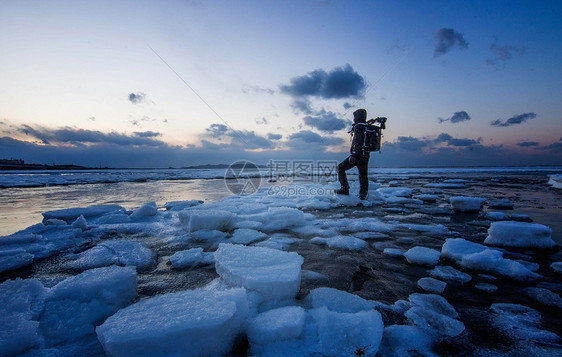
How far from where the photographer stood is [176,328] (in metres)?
0.81

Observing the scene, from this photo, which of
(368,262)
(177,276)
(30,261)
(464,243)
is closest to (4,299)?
(177,276)

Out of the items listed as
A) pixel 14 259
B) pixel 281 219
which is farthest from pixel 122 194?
pixel 281 219

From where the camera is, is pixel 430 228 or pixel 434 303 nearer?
pixel 434 303

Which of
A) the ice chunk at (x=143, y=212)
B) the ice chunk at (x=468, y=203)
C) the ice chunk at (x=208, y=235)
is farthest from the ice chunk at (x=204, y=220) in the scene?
the ice chunk at (x=468, y=203)

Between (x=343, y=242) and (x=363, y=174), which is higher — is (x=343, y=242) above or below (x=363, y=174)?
below

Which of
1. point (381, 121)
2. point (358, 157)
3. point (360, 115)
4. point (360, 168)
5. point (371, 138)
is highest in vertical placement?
point (360, 115)

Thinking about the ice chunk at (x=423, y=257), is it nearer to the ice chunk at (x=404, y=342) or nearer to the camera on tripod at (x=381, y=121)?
the ice chunk at (x=404, y=342)

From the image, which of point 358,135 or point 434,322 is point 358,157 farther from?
point 434,322

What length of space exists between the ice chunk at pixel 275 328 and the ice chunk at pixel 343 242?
120cm

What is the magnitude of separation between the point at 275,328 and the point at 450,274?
4.54ft

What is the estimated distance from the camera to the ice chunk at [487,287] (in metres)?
1.29

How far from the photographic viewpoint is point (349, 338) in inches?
35.4

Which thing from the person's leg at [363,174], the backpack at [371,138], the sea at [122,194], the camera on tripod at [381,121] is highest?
the camera on tripod at [381,121]

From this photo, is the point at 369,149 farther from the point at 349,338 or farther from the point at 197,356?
the point at 197,356
